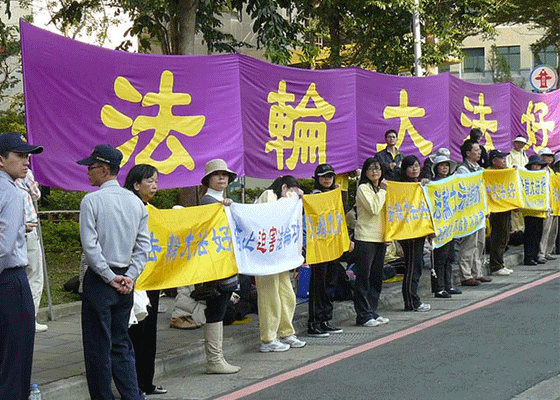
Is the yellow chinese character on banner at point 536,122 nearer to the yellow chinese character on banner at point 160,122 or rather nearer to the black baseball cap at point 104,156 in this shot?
the yellow chinese character on banner at point 160,122

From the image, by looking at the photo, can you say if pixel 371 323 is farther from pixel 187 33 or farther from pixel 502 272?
pixel 187 33

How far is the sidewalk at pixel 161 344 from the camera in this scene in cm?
658

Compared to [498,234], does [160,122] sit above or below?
above

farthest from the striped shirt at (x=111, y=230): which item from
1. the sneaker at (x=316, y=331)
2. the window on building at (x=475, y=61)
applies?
the window on building at (x=475, y=61)

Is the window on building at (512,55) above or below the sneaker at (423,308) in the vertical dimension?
above

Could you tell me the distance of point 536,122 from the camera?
1669 cm

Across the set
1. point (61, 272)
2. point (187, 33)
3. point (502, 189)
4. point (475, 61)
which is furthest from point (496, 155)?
point (475, 61)

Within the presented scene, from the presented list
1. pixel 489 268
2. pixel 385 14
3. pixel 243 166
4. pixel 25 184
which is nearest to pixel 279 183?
pixel 243 166

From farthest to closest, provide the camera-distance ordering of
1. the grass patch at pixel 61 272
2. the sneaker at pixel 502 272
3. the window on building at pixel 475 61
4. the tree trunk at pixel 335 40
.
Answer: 1. the window on building at pixel 475 61
2. the tree trunk at pixel 335 40
3. the sneaker at pixel 502 272
4. the grass patch at pixel 61 272

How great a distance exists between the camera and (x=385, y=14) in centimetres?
1955

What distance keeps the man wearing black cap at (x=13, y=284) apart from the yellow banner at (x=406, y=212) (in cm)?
499

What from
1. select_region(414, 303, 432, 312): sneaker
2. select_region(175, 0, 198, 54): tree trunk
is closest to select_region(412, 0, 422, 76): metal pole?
select_region(175, 0, 198, 54): tree trunk

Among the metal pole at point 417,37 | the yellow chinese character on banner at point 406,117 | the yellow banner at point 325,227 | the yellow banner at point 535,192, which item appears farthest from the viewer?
the metal pole at point 417,37

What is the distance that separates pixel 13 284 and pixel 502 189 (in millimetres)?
8970
